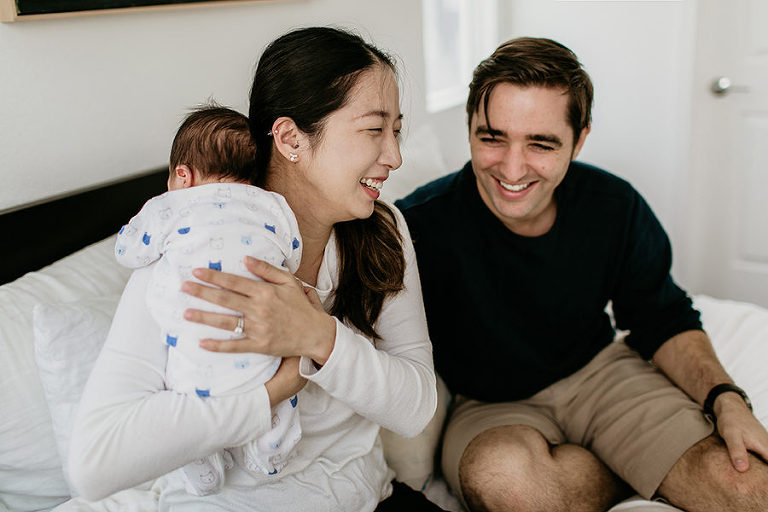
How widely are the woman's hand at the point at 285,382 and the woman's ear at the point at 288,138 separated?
0.35 m

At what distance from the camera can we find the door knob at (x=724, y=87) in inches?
121

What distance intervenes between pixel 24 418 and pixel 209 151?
549mm

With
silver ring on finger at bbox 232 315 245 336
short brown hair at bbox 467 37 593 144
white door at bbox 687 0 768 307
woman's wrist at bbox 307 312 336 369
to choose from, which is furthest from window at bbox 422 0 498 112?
silver ring on finger at bbox 232 315 245 336

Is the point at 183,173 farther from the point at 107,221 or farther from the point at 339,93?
the point at 107,221

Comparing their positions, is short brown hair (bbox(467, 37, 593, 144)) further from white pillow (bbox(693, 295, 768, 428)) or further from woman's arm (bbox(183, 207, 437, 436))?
white pillow (bbox(693, 295, 768, 428))

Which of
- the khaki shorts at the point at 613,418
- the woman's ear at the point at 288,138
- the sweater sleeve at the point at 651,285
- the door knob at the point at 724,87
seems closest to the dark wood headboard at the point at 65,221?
the woman's ear at the point at 288,138

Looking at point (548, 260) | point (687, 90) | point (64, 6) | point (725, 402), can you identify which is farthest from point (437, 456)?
point (687, 90)

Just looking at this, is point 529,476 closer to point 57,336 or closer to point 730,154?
point 57,336

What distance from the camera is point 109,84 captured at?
154cm

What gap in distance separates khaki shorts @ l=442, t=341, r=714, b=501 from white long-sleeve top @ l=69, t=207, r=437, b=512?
1.20 ft

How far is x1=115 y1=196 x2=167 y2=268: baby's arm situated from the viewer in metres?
1.04

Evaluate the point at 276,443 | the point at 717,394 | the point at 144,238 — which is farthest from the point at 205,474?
the point at 717,394

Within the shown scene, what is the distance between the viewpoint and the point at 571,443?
1714mm

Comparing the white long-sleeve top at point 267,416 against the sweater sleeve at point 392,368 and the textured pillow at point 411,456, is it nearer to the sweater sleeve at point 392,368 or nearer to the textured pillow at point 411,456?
the sweater sleeve at point 392,368
